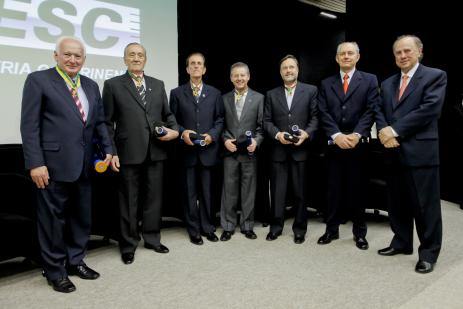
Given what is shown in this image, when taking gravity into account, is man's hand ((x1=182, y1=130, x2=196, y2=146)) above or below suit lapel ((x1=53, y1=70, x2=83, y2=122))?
below

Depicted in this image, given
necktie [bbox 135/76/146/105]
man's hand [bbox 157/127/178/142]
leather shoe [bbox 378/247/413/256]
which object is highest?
necktie [bbox 135/76/146/105]

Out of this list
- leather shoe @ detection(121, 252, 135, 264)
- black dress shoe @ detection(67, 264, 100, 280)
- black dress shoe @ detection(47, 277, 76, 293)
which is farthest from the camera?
leather shoe @ detection(121, 252, 135, 264)

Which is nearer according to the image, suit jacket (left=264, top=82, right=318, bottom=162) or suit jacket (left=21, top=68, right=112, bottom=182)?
suit jacket (left=21, top=68, right=112, bottom=182)

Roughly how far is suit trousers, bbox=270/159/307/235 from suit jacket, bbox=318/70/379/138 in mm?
437

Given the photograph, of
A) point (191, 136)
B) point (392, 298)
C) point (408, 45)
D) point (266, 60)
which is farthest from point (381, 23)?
point (392, 298)

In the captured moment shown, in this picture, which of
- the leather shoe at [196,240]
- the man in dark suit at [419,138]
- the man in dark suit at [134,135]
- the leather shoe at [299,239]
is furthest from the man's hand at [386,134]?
the leather shoe at [196,240]

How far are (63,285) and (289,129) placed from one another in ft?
6.92

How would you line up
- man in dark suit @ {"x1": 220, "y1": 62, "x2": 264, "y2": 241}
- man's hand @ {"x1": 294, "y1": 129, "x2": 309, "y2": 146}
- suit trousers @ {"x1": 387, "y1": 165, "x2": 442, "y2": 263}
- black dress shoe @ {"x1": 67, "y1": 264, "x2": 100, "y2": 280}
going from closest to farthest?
1. black dress shoe @ {"x1": 67, "y1": 264, "x2": 100, "y2": 280}
2. suit trousers @ {"x1": 387, "y1": 165, "x2": 442, "y2": 263}
3. man's hand @ {"x1": 294, "y1": 129, "x2": 309, "y2": 146}
4. man in dark suit @ {"x1": 220, "y1": 62, "x2": 264, "y2": 241}

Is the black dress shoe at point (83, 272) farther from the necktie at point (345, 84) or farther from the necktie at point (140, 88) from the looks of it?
the necktie at point (345, 84)

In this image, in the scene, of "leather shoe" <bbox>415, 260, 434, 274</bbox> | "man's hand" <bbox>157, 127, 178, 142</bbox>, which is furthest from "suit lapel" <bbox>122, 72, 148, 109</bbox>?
"leather shoe" <bbox>415, 260, 434, 274</bbox>

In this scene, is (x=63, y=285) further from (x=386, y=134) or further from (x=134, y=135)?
(x=386, y=134)

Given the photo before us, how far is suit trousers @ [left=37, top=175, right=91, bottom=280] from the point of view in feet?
7.96

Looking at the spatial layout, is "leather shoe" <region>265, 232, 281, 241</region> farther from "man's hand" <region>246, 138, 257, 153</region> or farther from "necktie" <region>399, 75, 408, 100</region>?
"necktie" <region>399, 75, 408, 100</region>

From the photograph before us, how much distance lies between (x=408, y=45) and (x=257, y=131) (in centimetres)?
143
